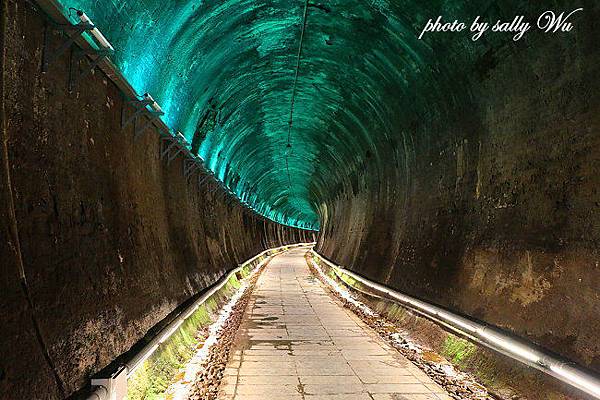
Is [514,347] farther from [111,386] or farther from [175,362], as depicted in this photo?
[175,362]

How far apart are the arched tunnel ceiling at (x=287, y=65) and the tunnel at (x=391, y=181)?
0.17 ft

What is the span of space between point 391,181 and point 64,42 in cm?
907

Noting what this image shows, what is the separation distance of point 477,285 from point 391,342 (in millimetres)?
1790

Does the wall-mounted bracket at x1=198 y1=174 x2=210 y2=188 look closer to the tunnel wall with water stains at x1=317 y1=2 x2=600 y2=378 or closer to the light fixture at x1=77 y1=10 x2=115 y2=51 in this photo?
the tunnel wall with water stains at x1=317 y1=2 x2=600 y2=378

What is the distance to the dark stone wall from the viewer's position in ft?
9.74

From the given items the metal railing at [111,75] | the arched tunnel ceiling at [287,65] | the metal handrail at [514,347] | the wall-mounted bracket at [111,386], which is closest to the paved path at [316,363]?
the metal handrail at [514,347]

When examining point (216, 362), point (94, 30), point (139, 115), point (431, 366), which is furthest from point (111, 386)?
point (431, 366)

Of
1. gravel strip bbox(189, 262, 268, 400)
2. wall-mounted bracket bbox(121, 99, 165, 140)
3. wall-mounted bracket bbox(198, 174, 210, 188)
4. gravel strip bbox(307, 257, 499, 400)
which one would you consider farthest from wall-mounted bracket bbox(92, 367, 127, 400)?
wall-mounted bracket bbox(198, 174, 210, 188)

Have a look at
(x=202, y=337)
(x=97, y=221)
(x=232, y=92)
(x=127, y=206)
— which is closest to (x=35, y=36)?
(x=97, y=221)

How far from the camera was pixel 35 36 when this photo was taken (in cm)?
353

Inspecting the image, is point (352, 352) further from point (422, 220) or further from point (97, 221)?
point (97, 221)

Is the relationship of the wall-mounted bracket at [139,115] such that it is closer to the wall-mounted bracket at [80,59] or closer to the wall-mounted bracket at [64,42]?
the wall-mounted bracket at [80,59]

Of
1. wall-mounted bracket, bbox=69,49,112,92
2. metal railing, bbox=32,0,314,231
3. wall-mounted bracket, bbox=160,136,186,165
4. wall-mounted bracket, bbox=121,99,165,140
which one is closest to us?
metal railing, bbox=32,0,314,231

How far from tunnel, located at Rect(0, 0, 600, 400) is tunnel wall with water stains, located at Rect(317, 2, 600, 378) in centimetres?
3
